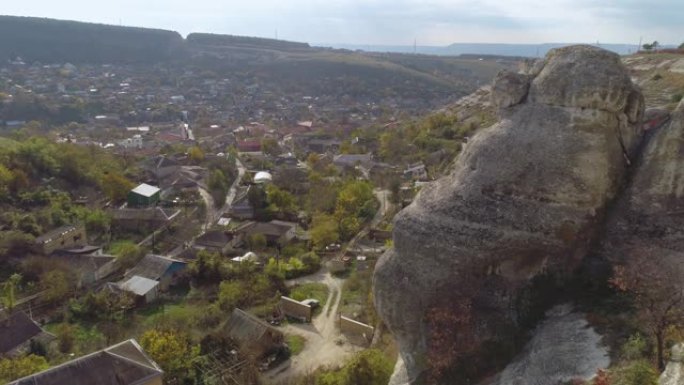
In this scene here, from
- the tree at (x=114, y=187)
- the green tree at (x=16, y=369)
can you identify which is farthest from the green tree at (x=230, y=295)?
the tree at (x=114, y=187)

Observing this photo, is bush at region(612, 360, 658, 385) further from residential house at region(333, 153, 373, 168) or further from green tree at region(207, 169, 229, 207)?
residential house at region(333, 153, 373, 168)

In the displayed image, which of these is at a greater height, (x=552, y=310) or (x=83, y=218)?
(x=552, y=310)

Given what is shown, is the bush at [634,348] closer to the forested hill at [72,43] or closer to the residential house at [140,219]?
the residential house at [140,219]

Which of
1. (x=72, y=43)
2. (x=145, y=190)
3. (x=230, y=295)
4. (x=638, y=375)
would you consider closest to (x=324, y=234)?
(x=230, y=295)

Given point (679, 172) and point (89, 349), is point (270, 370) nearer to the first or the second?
point (89, 349)

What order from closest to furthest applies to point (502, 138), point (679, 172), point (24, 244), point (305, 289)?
point (679, 172) < point (502, 138) < point (305, 289) < point (24, 244)

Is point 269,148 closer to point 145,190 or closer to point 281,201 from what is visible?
point 145,190

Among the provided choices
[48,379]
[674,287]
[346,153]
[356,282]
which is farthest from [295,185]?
[674,287]

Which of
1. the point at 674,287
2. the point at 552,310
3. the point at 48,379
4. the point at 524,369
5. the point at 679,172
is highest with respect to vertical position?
the point at 679,172
